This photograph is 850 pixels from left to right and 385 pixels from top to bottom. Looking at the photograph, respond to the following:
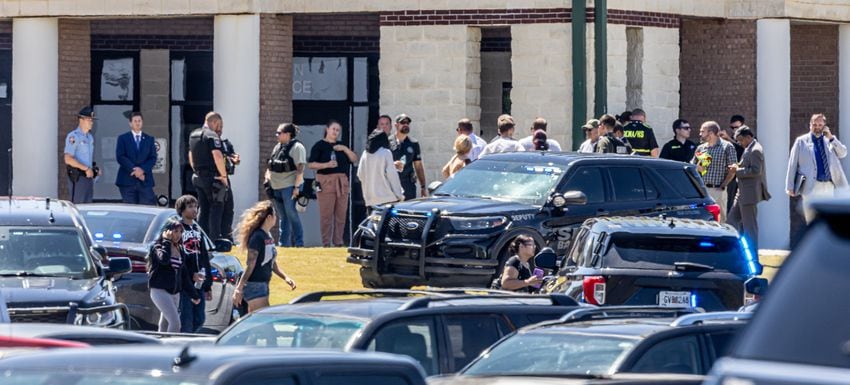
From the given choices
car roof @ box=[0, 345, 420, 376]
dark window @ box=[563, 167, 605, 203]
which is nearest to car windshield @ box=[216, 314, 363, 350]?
car roof @ box=[0, 345, 420, 376]

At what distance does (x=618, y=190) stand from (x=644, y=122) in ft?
21.0

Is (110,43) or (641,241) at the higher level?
(110,43)

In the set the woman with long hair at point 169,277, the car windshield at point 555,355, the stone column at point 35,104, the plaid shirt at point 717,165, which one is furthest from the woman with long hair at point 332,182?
the car windshield at point 555,355

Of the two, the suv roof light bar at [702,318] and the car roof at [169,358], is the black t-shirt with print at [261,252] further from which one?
the car roof at [169,358]

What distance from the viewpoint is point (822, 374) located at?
4.11 meters

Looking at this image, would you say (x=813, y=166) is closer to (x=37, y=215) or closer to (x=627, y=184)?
(x=627, y=184)

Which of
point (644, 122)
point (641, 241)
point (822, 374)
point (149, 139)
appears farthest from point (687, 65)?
point (822, 374)

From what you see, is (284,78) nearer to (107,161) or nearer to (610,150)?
(107,161)

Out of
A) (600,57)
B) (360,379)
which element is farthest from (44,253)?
(600,57)

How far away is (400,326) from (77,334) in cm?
176

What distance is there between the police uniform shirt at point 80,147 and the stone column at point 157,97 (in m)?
5.93

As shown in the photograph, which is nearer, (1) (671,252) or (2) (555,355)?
(2) (555,355)

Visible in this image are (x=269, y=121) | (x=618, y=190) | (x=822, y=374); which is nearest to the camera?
(x=822, y=374)

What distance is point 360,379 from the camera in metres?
6.66
